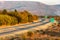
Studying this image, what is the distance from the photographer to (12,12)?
15.8 feet

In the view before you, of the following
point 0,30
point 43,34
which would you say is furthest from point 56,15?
point 0,30

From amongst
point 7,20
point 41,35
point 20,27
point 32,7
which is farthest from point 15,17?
point 41,35

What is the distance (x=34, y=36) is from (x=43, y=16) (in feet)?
2.49

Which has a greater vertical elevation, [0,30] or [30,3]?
[30,3]

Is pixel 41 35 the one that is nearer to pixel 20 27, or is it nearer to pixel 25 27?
pixel 25 27

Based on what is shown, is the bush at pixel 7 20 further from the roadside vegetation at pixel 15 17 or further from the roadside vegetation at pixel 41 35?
the roadside vegetation at pixel 41 35

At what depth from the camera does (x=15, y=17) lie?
5.07 metres

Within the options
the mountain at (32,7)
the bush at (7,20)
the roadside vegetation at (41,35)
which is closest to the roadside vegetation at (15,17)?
the bush at (7,20)

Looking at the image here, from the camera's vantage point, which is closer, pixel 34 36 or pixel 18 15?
pixel 34 36

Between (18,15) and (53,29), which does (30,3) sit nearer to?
(18,15)

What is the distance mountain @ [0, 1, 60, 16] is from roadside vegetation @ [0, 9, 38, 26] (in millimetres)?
121

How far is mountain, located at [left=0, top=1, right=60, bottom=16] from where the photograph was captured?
4848 millimetres

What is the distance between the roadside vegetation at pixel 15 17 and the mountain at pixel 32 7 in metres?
0.12

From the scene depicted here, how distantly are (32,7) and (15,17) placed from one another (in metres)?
0.58
